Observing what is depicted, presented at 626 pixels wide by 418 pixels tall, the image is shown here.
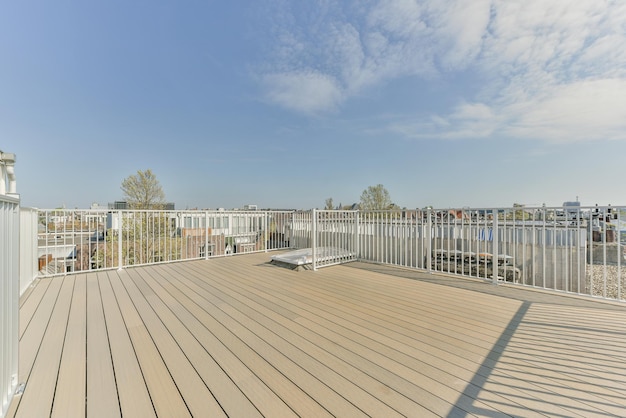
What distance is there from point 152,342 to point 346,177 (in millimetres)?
17100

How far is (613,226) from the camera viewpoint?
3.13m

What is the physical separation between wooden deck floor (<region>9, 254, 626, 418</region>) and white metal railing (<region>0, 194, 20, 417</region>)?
6.1 inches

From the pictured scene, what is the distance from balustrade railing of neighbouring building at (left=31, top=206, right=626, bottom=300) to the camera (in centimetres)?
338

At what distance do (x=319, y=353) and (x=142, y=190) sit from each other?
60.7 ft

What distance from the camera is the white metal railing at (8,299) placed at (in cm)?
124

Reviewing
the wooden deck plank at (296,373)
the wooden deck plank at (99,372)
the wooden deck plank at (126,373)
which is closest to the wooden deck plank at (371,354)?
the wooden deck plank at (296,373)

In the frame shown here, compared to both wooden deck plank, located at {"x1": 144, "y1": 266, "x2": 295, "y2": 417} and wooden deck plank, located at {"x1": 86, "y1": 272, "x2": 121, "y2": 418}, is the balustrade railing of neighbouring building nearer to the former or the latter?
wooden deck plank, located at {"x1": 86, "y1": 272, "x2": 121, "y2": 418}

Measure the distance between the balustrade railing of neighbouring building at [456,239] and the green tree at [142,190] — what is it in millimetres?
11760

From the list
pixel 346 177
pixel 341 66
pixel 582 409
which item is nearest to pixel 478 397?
pixel 582 409

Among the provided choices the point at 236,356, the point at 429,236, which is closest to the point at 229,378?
the point at 236,356

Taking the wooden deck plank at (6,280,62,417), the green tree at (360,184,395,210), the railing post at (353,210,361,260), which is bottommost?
the wooden deck plank at (6,280,62,417)

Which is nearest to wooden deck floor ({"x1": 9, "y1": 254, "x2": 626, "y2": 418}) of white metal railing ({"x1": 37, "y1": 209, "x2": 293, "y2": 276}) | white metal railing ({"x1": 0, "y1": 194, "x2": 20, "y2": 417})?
white metal railing ({"x1": 0, "y1": 194, "x2": 20, "y2": 417})

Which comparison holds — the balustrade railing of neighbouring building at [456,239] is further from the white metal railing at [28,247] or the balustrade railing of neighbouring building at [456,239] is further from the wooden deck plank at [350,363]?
the wooden deck plank at [350,363]

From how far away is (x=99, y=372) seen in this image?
165 centimetres
